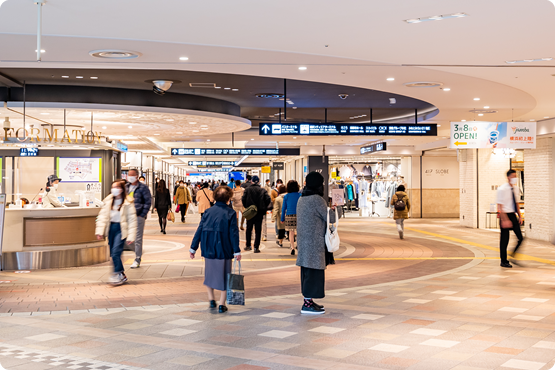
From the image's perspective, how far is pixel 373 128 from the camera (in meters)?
14.5

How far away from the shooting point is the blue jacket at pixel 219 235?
6609mm

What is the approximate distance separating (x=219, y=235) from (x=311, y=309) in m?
1.39

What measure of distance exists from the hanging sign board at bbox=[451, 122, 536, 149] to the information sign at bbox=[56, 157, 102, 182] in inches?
510

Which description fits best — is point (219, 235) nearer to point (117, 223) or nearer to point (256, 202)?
point (117, 223)

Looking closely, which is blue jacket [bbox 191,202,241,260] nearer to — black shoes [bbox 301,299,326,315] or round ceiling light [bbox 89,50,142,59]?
black shoes [bbox 301,299,326,315]

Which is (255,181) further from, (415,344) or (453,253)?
(415,344)

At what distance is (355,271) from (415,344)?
15.3ft

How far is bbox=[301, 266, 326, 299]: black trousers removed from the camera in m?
6.56

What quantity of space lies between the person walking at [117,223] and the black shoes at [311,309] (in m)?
3.34

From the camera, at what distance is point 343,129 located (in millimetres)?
14203

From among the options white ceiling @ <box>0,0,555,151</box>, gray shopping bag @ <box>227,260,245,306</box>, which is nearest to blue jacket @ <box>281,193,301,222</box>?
white ceiling @ <box>0,0,555,151</box>

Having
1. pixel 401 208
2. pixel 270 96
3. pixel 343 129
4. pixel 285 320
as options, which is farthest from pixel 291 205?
pixel 285 320

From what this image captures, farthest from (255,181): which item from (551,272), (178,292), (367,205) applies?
(367,205)

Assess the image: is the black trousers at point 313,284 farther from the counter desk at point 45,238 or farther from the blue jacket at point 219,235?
the counter desk at point 45,238
